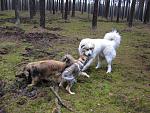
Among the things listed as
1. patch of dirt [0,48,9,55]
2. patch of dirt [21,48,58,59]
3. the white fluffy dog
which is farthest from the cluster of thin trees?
the white fluffy dog

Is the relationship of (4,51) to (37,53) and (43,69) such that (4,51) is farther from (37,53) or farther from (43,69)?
(43,69)

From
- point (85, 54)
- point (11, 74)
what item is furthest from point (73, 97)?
point (11, 74)

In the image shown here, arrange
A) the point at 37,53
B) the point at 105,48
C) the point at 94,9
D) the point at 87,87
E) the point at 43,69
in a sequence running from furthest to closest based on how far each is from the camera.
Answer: the point at 94,9 → the point at 37,53 → the point at 105,48 → the point at 87,87 → the point at 43,69

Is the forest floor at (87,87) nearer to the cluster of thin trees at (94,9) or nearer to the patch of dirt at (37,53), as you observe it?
the patch of dirt at (37,53)

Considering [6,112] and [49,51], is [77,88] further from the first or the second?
[49,51]

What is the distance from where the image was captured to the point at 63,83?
7094 mm

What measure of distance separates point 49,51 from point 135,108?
5.84 metres

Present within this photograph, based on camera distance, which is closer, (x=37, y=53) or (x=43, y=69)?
(x=43, y=69)

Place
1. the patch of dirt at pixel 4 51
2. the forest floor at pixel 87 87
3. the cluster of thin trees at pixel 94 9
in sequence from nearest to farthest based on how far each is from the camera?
the forest floor at pixel 87 87
the patch of dirt at pixel 4 51
the cluster of thin trees at pixel 94 9

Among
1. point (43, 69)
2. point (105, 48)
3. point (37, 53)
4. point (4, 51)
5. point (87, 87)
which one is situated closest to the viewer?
point (43, 69)

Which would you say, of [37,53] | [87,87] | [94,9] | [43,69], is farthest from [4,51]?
[94,9]

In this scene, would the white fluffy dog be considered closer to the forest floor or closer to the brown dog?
the forest floor

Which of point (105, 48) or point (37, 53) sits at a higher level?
point (105, 48)

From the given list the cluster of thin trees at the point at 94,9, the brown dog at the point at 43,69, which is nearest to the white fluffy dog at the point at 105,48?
the brown dog at the point at 43,69
